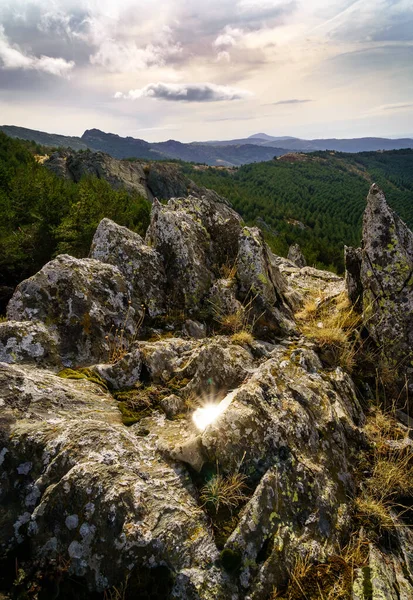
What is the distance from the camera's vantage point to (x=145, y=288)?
369 inches

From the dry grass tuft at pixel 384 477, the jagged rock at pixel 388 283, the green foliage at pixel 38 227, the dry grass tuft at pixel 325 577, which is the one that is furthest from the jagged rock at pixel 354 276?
the green foliage at pixel 38 227

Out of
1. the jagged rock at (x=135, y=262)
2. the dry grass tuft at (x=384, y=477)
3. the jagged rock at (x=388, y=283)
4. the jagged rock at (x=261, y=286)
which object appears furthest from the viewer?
the jagged rock at (x=135, y=262)

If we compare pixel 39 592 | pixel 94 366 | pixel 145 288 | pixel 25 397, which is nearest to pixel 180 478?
pixel 39 592

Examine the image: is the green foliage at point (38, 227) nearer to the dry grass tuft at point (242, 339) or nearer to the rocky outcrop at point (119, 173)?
the dry grass tuft at point (242, 339)

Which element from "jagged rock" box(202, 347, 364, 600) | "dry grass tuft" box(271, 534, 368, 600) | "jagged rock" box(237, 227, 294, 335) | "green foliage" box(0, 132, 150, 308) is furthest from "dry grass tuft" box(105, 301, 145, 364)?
"green foliage" box(0, 132, 150, 308)

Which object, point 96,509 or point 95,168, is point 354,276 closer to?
point 96,509

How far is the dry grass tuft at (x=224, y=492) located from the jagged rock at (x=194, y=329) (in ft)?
14.1

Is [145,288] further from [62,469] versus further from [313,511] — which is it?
[313,511]

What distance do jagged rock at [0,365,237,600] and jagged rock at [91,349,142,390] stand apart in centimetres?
160

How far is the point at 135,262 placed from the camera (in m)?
9.65

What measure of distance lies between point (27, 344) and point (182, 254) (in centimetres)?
500

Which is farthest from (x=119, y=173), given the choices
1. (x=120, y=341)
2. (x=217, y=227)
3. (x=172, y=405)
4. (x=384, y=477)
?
(x=384, y=477)

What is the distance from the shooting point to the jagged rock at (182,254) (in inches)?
372

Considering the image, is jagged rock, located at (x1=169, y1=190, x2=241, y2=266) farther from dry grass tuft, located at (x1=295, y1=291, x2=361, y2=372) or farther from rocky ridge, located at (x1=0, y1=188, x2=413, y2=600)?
dry grass tuft, located at (x1=295, y1=291, x2=361, y2=372)
